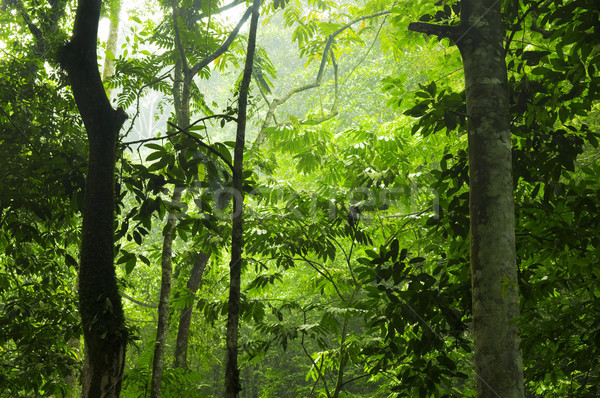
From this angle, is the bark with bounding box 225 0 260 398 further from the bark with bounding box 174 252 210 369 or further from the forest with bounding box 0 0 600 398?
the bark with bounding box 174 252 210 369

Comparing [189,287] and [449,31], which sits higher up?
[449,31]

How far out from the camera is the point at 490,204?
76.1 inches

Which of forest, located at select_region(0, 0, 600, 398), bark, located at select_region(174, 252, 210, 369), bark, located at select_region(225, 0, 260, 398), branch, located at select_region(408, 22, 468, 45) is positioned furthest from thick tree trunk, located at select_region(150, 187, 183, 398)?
branch, located at select_region(408, 22, 468, 45)

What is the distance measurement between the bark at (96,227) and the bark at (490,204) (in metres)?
1.73

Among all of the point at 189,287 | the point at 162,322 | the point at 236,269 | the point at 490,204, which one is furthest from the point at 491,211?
the point at 189,287

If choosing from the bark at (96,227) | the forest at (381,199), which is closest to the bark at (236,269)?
the forest at (381,199)

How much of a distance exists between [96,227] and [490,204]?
6.53ft

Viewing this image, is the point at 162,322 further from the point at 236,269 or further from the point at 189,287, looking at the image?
the point at 189,287

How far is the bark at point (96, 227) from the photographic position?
Result: 2.47 meters

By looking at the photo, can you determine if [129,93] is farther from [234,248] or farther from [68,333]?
[234,248]

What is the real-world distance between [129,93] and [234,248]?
327 cm

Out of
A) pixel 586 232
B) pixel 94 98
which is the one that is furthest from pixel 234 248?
pixel 586 232

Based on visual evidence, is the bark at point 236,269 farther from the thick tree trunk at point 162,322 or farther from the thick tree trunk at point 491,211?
the thick tree trunk at point 162,322

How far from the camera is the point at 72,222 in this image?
4660mm
